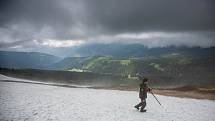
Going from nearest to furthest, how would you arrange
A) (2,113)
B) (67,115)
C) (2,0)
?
(2,0)
(2,113)
(67,115)

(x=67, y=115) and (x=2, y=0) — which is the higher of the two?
(x=2, y=0)

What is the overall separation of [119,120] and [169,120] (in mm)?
4114

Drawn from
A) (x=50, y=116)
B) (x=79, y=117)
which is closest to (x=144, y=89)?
(x=79, y=117)

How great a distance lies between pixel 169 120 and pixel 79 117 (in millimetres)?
6812

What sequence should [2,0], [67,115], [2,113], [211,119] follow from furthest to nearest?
[211,119] → [67,115] → [2,113] → [2,0]

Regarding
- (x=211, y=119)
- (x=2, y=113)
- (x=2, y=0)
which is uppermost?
(x=2, y=0)

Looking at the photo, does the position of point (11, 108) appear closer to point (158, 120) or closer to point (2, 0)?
point (2, 0)

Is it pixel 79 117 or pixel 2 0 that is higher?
pixel 2 0

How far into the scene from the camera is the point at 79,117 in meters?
18.1

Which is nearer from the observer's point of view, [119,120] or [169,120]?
[119,120]

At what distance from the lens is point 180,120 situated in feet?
63.3

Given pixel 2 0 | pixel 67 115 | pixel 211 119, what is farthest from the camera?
pixel 211 119

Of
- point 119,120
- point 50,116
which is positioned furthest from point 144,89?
point 50,116

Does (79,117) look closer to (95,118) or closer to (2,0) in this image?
(95,118)
